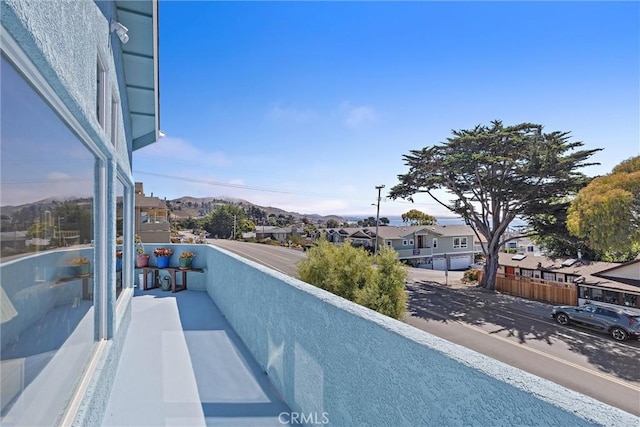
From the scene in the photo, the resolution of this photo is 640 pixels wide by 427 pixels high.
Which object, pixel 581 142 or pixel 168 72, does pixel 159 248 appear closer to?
pixel 168 72

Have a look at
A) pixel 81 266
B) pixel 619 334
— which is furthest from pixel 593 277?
pixel 81 266

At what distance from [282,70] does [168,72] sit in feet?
14.0

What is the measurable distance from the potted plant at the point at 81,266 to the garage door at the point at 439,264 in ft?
119

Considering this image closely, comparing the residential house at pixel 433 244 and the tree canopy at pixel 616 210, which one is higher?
the tree canopy at pixel 616 210

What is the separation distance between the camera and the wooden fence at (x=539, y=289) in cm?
1719

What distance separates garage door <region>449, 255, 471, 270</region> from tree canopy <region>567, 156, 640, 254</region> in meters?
25.4

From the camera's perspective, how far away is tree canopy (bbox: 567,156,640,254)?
35.2ft

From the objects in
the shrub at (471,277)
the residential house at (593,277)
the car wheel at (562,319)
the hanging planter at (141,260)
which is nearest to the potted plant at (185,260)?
the hanging planter at (141,260)

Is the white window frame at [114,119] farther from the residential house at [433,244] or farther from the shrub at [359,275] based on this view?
the residential house at [433,244]

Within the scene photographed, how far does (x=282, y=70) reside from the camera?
1291cm

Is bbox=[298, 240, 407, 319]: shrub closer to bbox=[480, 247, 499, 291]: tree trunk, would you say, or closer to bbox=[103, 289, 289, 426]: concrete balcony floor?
bbox=[103, 289, 289, 426]: concrete balcony floor

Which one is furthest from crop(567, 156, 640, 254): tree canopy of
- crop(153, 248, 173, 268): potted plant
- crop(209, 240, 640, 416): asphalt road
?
crop(153, 248, 173, 268): potted plant

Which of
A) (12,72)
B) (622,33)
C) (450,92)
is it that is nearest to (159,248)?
(12,72)

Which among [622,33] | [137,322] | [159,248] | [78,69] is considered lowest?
[137,322]
